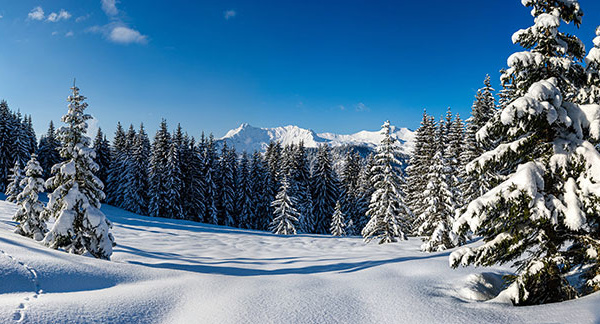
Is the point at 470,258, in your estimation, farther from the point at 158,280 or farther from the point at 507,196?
the point at 158,280

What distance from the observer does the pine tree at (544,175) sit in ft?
17.9

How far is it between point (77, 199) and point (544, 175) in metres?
14.7

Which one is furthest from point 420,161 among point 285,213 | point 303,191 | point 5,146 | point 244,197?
point 5,146

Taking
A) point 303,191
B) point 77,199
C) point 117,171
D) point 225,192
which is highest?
point 117,171

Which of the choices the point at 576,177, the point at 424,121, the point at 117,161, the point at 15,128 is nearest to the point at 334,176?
the point at 424,121

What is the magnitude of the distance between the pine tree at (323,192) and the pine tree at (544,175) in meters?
45.7

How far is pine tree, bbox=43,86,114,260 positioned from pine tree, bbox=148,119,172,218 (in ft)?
114

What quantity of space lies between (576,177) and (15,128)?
66.3m

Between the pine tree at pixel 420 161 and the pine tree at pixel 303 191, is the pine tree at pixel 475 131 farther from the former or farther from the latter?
the pine tree at pixel 303 191

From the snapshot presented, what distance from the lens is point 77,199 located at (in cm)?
1182

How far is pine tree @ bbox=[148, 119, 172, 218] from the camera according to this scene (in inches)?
1813

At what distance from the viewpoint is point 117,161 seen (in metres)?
56.0

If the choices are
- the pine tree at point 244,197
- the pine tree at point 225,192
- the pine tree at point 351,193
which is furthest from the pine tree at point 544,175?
the pine tree at point 225,192

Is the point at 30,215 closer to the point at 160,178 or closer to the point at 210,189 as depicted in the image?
the point at 160,178
